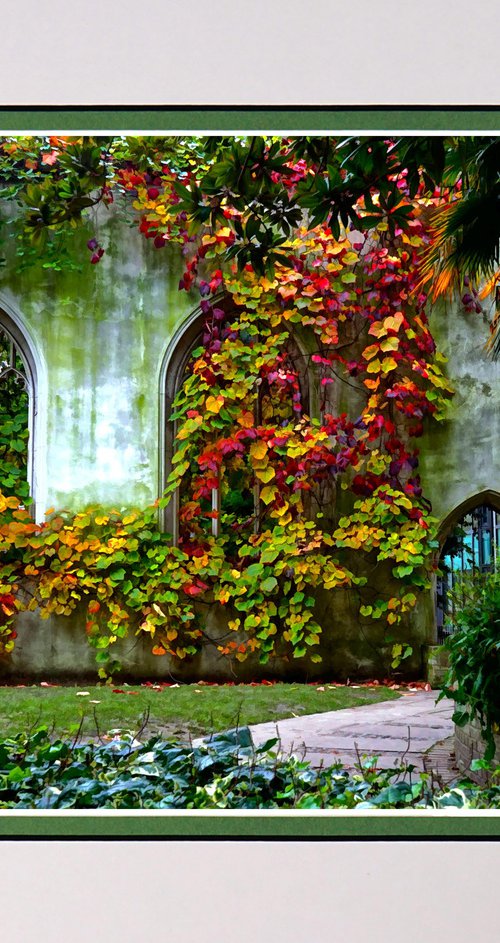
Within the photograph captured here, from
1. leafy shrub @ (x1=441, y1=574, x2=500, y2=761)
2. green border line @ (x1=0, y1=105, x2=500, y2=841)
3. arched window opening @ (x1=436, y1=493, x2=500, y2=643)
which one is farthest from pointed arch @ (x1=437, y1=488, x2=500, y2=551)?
green border line @ (x1=0, y1=105, x2=500, y2=841)

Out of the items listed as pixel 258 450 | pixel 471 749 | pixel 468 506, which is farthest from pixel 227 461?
pixel 471 749

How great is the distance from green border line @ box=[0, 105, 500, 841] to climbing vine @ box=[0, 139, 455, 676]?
237cm

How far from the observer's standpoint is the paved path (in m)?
3.32

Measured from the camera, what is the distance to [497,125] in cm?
254

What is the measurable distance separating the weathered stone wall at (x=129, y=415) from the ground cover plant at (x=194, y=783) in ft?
7.41

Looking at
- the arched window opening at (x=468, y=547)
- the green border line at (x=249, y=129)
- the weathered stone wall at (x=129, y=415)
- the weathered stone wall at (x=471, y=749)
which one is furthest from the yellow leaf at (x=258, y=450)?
the green border line at (x=249, y=129)

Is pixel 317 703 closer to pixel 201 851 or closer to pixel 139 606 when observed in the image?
pixel 139 606

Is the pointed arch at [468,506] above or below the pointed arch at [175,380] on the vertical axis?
below

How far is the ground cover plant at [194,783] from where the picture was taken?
2.46m
